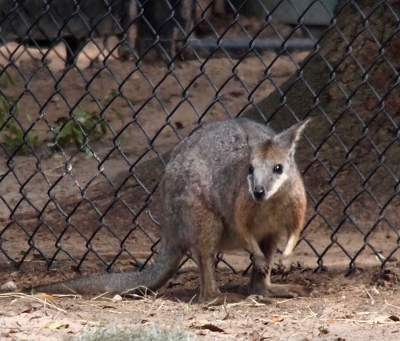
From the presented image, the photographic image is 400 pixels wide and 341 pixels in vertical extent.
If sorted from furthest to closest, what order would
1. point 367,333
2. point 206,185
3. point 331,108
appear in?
point 331,108 → point 206,185 → point 367,333

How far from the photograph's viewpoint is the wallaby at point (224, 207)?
4.54 metres

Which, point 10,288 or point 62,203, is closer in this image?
point 10,288

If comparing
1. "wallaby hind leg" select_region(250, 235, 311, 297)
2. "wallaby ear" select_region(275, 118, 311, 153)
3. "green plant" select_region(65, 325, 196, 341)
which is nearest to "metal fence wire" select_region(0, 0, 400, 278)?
"wallaby hind leg" select_region(250, 235, 311, 297)

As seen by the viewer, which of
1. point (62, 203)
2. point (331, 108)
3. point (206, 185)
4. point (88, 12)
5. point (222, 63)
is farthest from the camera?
point (222, 63)

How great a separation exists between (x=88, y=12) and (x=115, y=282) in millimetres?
4666

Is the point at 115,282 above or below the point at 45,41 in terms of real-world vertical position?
below

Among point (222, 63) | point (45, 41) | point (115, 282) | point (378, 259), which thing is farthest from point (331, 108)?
point (45, 41)

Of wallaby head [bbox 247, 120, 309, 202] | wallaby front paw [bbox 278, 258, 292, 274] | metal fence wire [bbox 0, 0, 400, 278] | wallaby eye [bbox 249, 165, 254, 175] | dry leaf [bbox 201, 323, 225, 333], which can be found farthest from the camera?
metal fence wire [bbox 0, 0, 400, 278]

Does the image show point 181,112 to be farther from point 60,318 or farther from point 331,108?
point 60,318

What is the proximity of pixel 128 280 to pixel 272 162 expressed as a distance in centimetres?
113

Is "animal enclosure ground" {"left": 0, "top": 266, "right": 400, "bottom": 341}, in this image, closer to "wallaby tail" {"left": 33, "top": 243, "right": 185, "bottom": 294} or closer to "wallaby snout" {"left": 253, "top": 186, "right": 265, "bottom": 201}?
"wallaby tail" {"left": 33, "top": 243, "right": 185, "bottom": 294}

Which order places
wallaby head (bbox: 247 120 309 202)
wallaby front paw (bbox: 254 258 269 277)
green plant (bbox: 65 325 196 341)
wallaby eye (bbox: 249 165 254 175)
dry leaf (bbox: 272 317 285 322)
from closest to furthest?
green plant (bbox: 65 325 196 341) < dry leaf (bbox: 272 317 285 322) < wallaby head (bbox: 247 120 309 202) < wallaby eye (bbox: 249 165 254 175) < wallaby front paw (bbox: 254 258 269 277)

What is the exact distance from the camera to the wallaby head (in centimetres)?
438

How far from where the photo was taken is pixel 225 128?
16.2ft
